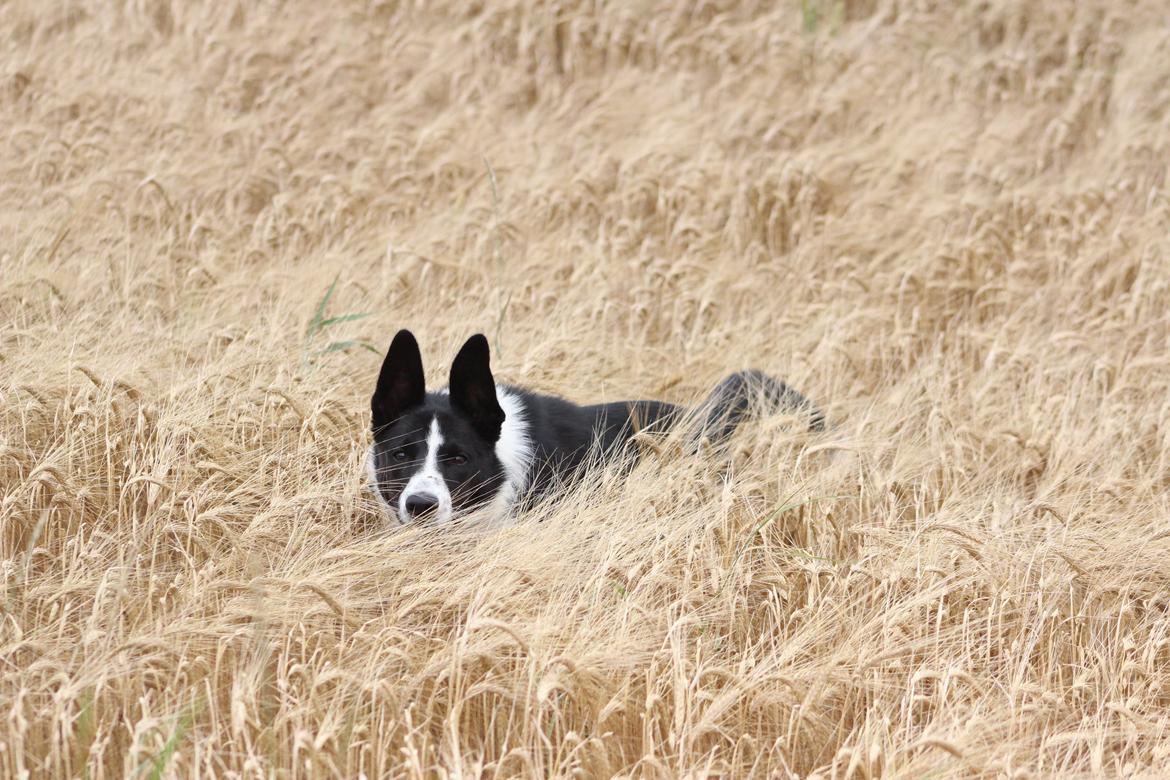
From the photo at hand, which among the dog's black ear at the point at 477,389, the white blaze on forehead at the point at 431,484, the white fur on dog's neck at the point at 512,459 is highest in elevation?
the dog's black ear at the point at 477,389

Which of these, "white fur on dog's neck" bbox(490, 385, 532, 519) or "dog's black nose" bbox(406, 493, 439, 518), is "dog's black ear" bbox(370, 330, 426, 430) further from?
"dog's black nose" bbox(406, 493, 439, 518)

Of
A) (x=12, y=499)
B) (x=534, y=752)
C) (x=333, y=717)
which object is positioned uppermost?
(x=12, y=499)

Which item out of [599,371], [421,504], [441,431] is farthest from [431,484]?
[599,371]

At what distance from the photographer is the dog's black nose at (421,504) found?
386 cm

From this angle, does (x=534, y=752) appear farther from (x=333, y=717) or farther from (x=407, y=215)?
(x=407, y=215)

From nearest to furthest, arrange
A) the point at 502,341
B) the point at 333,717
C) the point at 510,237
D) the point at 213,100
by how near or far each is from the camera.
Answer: the point at 333,717
the point at 502,341
the point at 510,237
the point at 213,100

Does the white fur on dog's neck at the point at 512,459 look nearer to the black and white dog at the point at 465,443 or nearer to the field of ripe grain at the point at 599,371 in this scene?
the black and white dog at the point at 465,443

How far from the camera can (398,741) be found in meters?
3.04

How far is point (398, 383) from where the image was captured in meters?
4.20

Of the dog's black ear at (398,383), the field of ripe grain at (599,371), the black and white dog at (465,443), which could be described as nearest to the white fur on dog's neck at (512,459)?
the black and white dog at (465,443)

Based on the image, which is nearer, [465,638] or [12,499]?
[465,638]

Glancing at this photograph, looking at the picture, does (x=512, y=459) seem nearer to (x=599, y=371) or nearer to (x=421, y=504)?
(x=421, y=504)

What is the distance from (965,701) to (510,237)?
4.05m

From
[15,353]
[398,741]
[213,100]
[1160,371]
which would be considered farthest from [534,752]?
[213,100]
